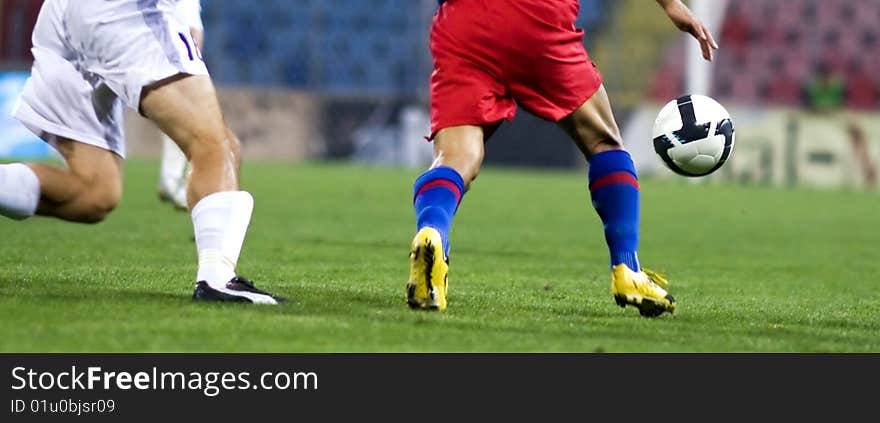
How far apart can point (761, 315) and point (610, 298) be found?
0.71m

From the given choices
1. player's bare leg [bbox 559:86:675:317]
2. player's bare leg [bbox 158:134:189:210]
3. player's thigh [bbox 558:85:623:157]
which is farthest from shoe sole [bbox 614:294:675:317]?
player's bare leg [bbox 158:134:189:210]

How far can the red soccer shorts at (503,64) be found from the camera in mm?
5344

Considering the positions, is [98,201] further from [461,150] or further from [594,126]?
[594,126]

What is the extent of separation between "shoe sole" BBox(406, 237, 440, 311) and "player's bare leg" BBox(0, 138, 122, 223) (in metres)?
1.13

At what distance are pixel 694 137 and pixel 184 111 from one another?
1.96 m

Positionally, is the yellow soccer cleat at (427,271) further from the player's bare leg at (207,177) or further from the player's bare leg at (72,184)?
the player's bare leg at (72,184)

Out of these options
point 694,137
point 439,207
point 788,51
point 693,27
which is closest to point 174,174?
→ point 694,137

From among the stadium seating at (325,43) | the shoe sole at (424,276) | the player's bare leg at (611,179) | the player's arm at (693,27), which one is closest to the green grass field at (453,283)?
the shoe sole at (424,276)

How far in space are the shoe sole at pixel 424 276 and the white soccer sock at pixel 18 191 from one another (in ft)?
4.29

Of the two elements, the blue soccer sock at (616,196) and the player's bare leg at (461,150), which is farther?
the blue soccer sock at (616,196)
